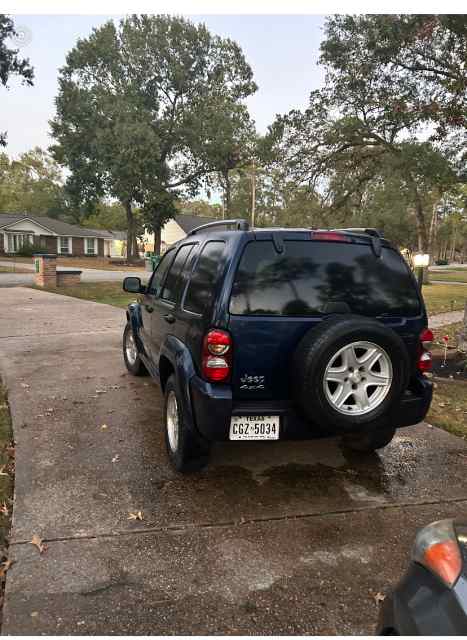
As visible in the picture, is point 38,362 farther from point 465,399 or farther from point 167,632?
point 465,399

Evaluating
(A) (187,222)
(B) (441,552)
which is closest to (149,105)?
(A) (187,222)

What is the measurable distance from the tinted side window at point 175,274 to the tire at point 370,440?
2059 mm

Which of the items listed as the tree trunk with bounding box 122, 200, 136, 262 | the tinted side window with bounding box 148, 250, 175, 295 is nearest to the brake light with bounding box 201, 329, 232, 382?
the tinted side window with bounding box 148, 250, 175, 295

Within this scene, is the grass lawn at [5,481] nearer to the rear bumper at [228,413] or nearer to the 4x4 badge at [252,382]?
the rear bumper at [228,413]

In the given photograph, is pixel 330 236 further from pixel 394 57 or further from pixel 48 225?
pixel 48 225

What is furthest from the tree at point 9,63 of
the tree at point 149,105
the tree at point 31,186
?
the tree at point 31,186

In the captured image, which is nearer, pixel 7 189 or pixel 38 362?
pixel 38 362

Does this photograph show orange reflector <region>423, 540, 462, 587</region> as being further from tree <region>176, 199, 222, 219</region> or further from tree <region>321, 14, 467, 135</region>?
tree <region>176, 199, 222, 219</region>

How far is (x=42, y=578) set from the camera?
8.25ft

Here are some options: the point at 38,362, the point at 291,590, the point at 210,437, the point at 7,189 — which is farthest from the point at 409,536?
the point at 7,189

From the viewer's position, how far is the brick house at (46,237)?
47.8 meters

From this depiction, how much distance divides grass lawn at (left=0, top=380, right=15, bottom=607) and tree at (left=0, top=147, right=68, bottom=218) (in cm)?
6714

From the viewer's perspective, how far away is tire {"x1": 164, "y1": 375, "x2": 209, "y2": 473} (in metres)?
3.50

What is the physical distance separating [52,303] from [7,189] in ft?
238
